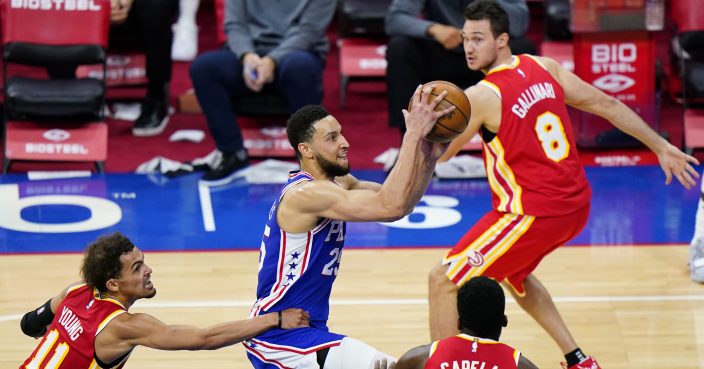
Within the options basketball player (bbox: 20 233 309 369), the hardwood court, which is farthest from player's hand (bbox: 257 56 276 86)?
basketball player (bbox: 20 233 309 369)

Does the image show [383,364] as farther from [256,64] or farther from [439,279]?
[256,64]

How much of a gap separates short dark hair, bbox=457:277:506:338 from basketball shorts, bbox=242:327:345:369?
0.69 m

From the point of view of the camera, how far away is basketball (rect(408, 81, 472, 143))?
→ 4.78 m

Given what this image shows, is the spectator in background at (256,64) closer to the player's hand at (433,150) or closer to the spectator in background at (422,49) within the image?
the spectator in background at (422,49)

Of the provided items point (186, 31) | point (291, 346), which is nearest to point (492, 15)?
point (291, 346)

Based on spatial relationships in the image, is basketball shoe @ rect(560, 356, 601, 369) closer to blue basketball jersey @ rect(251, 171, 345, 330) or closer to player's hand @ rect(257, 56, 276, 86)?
blue basketball jersey @ rect(251, 171, 345, 330)

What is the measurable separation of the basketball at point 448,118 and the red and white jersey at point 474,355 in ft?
2.65

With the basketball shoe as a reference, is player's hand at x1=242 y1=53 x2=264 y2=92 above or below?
above

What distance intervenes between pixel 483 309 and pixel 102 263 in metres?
1.57

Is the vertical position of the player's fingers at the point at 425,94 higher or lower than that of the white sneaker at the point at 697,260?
higher

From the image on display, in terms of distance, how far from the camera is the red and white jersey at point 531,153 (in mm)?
5879

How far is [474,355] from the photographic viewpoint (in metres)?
4.43

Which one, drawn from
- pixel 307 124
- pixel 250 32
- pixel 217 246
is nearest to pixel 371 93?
pixel 250 32

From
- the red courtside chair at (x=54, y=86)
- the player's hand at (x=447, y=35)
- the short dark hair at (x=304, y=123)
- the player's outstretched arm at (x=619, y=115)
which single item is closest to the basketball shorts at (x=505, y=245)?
the player's outstretched arm at (x=619, y=115)
